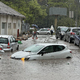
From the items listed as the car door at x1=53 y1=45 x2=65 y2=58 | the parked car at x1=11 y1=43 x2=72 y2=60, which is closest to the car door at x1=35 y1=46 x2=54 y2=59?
the parked car at x1=11 y1=43 x2=72 y2=60

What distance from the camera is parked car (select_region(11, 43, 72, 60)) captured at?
1623 cm

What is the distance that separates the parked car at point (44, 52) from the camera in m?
16.2

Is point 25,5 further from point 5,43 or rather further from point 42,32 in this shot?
point 5,43

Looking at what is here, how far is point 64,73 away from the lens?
11891 mm

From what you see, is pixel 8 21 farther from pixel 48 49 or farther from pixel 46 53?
pixel 46 53

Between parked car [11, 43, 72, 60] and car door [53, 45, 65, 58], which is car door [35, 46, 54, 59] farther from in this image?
car door [53, 45, 65, 58]

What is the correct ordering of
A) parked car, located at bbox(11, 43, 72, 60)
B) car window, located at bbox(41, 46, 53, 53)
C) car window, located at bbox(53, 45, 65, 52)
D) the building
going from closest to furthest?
1. parked car, located at bbox(11, 43, 72, 60)
2. car window, located at bbox(41, 46, 53, 53)
3. car window, located at bbox(53, 45, 65, 52)
4. the building

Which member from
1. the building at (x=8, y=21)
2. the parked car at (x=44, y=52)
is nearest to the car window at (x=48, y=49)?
the parked car at (x=44, y=52)

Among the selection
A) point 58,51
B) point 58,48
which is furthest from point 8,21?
point 58,51

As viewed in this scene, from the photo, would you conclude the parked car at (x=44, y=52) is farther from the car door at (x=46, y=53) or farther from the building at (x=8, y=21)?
the building at (x=8, y=21)

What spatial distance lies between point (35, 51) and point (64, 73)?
4904 millimetres

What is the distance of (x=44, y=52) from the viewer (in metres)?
16.4

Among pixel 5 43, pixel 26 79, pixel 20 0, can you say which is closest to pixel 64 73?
pixel 26 79

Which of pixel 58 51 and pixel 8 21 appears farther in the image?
pixel 8 21
